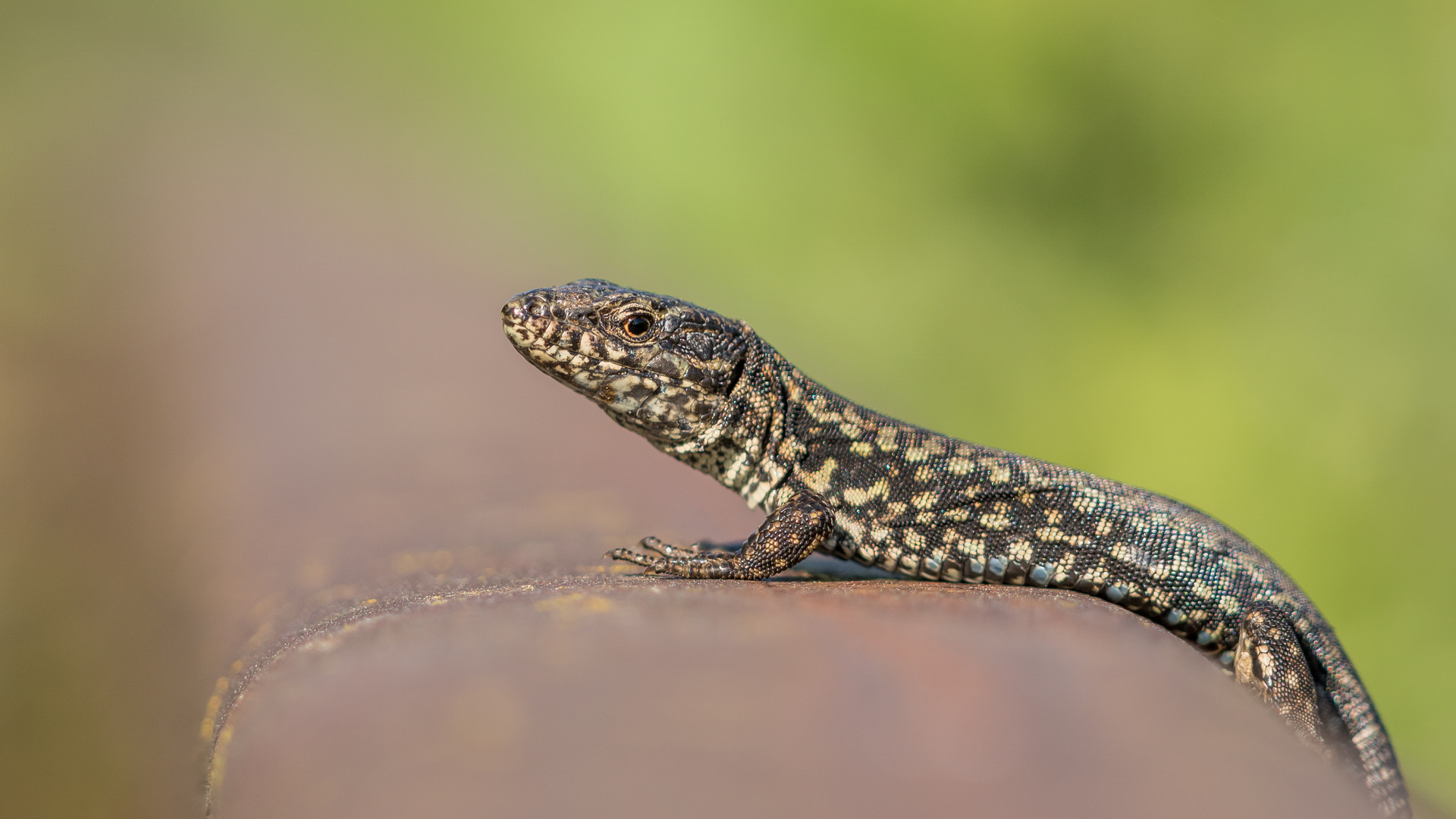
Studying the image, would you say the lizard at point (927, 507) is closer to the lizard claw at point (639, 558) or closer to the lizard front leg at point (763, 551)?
the lizard front leg at point (763, 551)

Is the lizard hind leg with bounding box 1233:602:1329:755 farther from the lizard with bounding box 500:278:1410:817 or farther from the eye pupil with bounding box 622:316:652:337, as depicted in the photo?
the eye pupil with bounding box 622:316:652:337

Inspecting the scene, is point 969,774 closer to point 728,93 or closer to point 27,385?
point 27,385

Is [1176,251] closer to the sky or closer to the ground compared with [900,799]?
closer to the sky

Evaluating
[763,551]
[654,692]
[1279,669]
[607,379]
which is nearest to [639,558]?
[763,551]

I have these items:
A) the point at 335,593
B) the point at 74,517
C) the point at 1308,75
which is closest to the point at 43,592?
the point at 74,517

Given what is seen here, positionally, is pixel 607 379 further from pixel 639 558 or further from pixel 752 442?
pixel 639 558

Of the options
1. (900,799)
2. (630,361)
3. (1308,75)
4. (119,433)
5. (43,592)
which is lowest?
(43,592)

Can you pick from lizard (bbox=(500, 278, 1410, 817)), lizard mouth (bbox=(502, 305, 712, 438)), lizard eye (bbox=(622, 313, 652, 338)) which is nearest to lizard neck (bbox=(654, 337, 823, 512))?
lizard (bbox=(500, 278, 1410, 817))
